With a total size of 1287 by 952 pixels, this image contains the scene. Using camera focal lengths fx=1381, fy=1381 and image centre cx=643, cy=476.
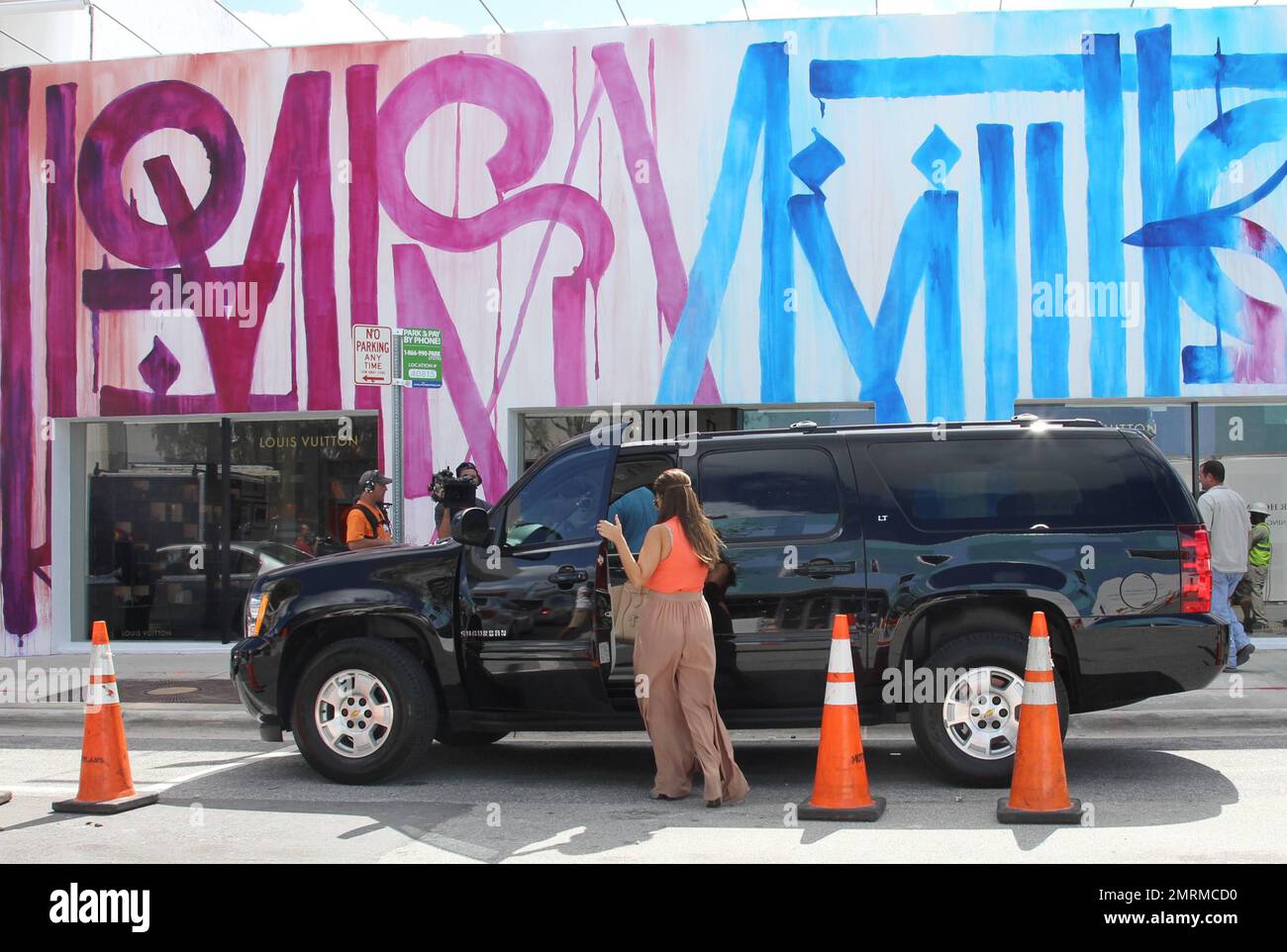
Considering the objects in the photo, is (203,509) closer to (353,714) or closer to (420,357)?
(420,357)

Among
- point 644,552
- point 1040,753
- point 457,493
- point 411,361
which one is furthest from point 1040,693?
point 457,493

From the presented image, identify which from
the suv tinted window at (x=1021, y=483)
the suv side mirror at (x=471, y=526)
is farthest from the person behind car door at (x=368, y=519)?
the suv tinted window at (x=1021, y=483)

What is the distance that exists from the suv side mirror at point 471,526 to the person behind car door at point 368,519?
134 inches

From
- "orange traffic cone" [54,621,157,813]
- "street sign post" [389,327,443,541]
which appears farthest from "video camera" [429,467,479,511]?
"orange traffic cone" [54,621,157,813]

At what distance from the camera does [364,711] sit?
8.06 metres

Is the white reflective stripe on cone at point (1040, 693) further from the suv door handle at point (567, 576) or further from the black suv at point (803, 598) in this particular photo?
the suv door handle at point (567, 576)

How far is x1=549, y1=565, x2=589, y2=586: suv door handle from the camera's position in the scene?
26.0ft

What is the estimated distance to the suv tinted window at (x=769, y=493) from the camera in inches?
310

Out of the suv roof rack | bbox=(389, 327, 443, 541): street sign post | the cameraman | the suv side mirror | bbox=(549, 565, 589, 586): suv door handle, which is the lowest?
bbox=(549, 565, 589, 586): suv door handle

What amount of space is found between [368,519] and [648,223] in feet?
16.0

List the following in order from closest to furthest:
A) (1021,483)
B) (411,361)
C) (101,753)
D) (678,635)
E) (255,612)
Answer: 1. (678,635)
2. (101,753)
3. (1021,483)
4. (255,612)
5. (411,361)

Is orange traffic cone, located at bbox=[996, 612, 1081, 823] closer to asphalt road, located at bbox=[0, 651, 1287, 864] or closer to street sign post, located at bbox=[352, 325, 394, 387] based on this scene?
asphalt road, located at bbox=[0, 651, 1287, 864]

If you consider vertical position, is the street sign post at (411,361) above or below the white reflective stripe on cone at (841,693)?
above

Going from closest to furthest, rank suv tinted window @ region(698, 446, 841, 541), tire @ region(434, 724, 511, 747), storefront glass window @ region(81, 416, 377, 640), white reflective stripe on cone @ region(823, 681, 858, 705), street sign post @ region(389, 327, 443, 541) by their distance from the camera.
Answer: white reflective stripe on cone @ region(823, 681, 858, 705)
suv tinted window @ region(698, 446, 841, 541)
tire @ region(434, 724, 511, 747)
street sign post @ region(389, 327, 443, 541)
storefront glass window @ region(81, 416, 377, 640)
